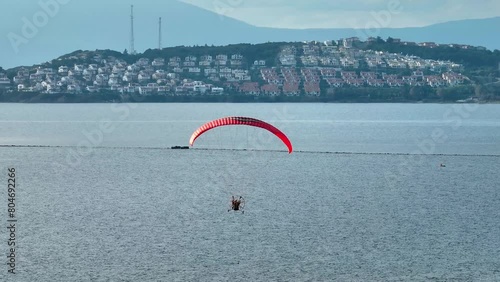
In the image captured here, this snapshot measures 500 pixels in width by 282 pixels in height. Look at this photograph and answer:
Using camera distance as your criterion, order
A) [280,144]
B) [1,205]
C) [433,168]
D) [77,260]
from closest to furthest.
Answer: [77,260] < [1,205] < [433,168] < [280,144]

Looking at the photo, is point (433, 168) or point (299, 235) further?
point (433, 168)

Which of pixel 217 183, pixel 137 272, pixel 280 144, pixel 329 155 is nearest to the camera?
pixel 137 272

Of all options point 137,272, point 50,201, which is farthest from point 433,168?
point 137,272

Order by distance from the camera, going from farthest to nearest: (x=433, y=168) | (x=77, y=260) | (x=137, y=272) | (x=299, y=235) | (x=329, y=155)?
(x=329, y=155) → (x=433, y=168) → (x=299, y=235) → (x=77, y=260) → (x=137, y=272)

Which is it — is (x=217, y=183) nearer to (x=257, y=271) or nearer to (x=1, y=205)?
(x=1, y=205)

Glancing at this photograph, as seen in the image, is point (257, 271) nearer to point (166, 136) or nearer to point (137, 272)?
point (137, 272)

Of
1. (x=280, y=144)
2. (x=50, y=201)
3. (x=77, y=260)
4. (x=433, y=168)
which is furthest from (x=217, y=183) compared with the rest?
(x=280, y=144)
